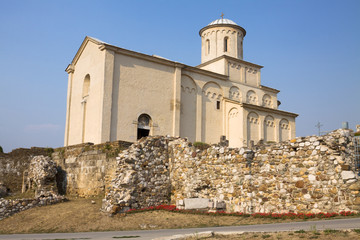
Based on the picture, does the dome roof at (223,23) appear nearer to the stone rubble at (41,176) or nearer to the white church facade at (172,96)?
the white church facade at (172,96)

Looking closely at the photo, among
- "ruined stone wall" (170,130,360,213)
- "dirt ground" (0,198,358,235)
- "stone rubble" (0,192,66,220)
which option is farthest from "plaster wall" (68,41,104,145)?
"ruined stone wall" (170,130,360,213)

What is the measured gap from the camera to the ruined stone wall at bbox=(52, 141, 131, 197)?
14.6m

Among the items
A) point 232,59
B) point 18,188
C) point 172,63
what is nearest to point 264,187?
point 18,188

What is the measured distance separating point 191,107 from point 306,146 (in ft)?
60.6

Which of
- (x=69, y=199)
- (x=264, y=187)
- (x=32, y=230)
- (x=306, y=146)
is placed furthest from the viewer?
(x=69, y=199)

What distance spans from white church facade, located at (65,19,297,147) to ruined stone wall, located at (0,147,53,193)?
418cm

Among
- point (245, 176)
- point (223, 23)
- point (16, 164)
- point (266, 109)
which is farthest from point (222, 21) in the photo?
point (245, 176)

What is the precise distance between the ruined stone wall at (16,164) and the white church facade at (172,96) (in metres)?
4.18

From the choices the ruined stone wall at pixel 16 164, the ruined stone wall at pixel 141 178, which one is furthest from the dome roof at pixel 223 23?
the ruined stone wall at pixel 141 178

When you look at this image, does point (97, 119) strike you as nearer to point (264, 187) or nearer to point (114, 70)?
point (114, 70)

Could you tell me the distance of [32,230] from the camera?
35.8ft

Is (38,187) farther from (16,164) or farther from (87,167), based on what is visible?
(16,164)

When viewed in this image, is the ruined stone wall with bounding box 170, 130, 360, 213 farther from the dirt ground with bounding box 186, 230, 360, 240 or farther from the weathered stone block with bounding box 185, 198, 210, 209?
the dirt ground with bounding box 186, 230, 360, 240

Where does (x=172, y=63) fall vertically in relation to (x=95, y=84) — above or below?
above
